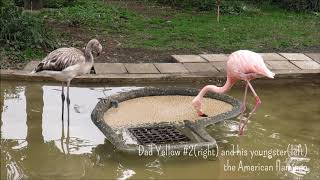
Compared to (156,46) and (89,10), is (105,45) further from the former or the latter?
(89,10)

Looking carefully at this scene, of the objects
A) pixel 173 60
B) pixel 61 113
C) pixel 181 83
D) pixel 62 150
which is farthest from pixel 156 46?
pixel 62 150

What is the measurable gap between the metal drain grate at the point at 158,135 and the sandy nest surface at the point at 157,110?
0.82ft

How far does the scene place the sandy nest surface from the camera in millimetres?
6621

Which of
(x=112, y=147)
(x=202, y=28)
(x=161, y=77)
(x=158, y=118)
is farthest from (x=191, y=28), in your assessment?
(x=112, y=147)

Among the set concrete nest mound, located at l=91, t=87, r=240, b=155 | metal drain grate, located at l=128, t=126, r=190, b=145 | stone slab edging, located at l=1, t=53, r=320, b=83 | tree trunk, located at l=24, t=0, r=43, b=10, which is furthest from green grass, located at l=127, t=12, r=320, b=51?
metal drain grate, located at l=128, t=126, r=190, b=145

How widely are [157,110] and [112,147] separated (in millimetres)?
1300

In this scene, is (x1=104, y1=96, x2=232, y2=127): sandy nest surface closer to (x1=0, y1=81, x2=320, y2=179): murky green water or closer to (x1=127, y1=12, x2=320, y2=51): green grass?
(x1=0, y1=81, x2=320, y2=179): murky green water

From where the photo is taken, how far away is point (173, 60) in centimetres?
932

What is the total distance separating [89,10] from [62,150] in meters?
7.94

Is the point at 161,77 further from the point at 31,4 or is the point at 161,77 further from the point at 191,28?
the point at 31,4

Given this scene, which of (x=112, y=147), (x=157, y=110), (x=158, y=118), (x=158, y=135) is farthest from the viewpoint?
(x=157, y=110)

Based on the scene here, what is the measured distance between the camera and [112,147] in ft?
19.2

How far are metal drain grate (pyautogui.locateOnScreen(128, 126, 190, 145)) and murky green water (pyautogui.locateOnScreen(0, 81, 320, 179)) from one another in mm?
362

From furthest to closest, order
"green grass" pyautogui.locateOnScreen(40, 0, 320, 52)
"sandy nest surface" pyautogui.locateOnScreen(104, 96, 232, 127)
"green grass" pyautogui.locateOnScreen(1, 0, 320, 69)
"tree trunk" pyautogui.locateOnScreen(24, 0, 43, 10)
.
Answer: "tree trunk" pyautogui.locateOnScreen(24, 0, 43, 10) < "green grass" pyautogui.locateOnScreen(40, 0, 320, 52) < "green grass" pyautogui.locateOnScreen(1, 0, 320, 69) < "sandy nest surface" pyautogui.locateOnScreen(104, 96, 232, 127)
